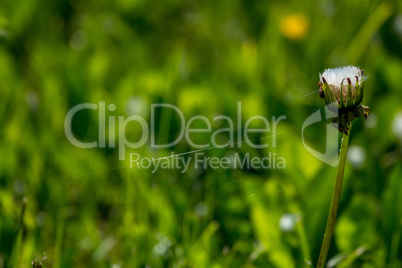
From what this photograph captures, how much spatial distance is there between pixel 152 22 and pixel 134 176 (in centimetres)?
91

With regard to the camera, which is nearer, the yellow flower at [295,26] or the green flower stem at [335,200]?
the green flower stem at [335,200]

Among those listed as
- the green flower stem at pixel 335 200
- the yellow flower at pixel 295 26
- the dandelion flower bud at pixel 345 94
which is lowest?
the green flower stem at pixel 335 200

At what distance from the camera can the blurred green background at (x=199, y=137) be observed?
3.43 ft

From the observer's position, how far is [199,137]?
1.38 meters

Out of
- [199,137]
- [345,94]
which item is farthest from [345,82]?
[199,137]

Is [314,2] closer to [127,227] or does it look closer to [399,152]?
[399,152]

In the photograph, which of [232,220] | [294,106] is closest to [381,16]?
[294,106]

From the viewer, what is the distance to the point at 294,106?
4.67 ft

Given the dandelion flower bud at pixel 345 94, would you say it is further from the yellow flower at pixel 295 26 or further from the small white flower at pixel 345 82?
the yellow flower at pixel 295 26

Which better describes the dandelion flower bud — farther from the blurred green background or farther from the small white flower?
the blurred green background

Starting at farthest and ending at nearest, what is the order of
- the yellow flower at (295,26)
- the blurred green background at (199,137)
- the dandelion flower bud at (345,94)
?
1. the yellow flower at (295,26)
2. the blurred green background at (199,137)
3. the dandelion flower bud at (345,94)

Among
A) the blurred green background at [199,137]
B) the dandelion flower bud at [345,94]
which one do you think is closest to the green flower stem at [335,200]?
the dandelion flower bud at [345,94]

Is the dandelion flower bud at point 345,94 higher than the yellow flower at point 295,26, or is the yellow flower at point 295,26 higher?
the yellow flower at point 295,26

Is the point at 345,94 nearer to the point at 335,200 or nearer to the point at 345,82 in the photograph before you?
the point at 345,82
